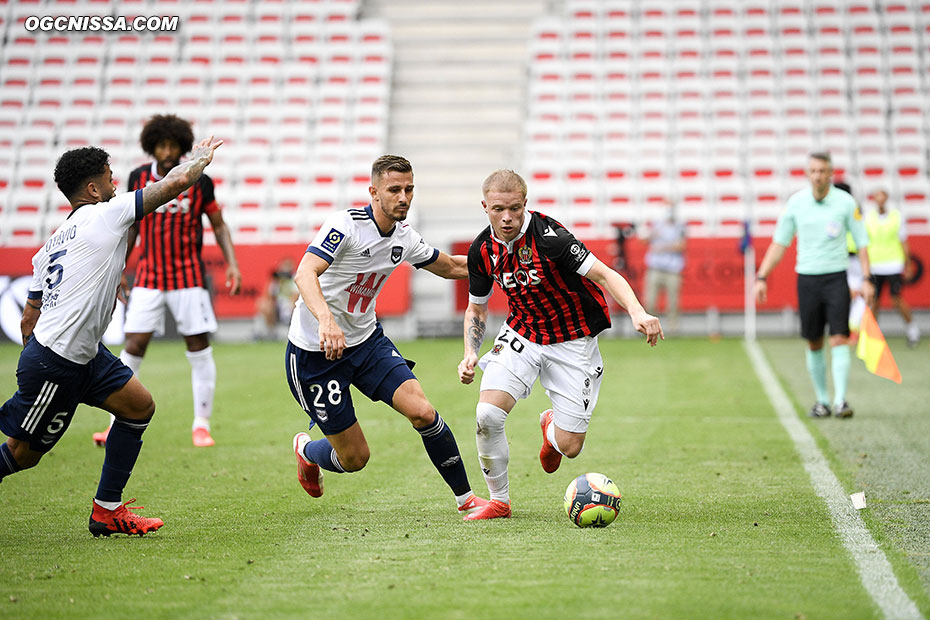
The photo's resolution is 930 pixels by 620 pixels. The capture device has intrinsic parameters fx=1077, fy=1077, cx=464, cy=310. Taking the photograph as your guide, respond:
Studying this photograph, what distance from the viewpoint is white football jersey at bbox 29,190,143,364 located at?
500cm

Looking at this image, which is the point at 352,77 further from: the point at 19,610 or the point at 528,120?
the point at 19,610

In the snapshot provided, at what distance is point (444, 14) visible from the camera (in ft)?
82.5

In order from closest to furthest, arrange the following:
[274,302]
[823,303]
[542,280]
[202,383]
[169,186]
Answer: [169,186] → [542,280] → [202,383] → [823,303] → [274,302]

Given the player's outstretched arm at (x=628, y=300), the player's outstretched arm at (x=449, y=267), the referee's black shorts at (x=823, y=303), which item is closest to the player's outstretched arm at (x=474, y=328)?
the player's outstretched arm at (x=449, y=267)

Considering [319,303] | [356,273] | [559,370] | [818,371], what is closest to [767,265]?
[818,371]

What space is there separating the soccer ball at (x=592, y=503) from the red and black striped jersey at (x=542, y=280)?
0.95 metres

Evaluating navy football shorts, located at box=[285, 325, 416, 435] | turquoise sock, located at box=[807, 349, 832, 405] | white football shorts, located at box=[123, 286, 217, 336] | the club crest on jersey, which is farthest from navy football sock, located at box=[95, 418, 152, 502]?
turquoise sock, located at box=[807, 349, 832, 405]

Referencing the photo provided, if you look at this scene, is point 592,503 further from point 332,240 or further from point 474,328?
point 332,240

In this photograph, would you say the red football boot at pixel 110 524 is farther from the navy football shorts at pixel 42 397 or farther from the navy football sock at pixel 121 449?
the navy football shorts at pixel 42 397

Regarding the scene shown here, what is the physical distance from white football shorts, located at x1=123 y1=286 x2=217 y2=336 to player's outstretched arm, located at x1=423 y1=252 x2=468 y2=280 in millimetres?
2801

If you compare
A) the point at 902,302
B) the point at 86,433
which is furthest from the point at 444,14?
the point at 86,433

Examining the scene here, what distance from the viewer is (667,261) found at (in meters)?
17.6

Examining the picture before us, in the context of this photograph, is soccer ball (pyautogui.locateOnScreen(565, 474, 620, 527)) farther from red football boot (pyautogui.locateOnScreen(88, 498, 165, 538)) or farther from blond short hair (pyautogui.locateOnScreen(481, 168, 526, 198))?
red football boot (pyautogui.locateOnScreen(88, 498, 165, 538))

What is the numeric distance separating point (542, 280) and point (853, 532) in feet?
6.44
